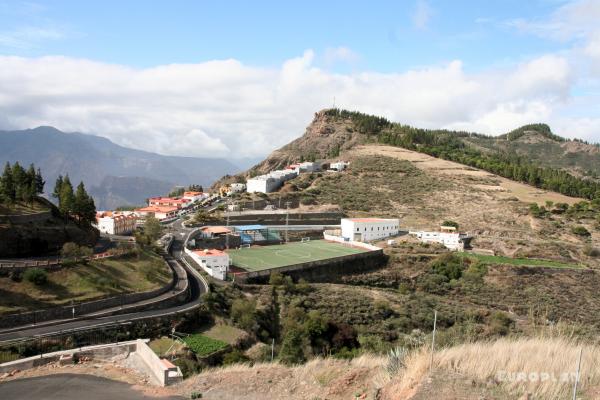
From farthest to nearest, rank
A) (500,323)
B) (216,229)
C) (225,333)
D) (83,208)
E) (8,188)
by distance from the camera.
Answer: (216,229) → (83,208) → (8,188) → (500,323) → (225,333)

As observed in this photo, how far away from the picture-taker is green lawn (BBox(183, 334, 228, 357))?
20.0 meters

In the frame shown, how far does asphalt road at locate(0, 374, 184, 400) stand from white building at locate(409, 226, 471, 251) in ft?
135

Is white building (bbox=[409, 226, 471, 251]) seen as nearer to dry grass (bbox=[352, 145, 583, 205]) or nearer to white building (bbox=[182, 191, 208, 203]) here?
dry grass (bbox=[352, 145, 583, 205])

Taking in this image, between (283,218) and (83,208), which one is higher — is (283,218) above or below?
below

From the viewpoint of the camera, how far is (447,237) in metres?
47.6

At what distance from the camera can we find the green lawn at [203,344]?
20.0 metres

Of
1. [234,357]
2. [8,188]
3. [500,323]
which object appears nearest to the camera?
[234,357]

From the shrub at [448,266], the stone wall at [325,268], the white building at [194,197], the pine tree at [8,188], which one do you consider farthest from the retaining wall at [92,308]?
the white building at [194,197]

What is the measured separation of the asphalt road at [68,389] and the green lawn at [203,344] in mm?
8798

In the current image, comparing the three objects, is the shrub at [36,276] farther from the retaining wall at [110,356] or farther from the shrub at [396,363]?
the shrub at [396,363]

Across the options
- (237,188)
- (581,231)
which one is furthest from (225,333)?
(237,188)

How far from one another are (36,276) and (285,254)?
21.3 meters

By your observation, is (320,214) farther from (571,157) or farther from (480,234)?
(571,157)

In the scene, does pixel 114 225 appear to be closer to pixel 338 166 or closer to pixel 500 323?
pixel 500 323
